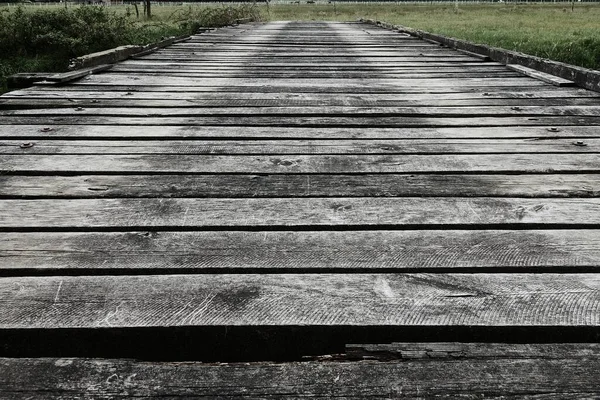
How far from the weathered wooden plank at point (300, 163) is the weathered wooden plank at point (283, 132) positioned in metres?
0.32

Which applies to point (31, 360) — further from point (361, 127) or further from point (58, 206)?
point (361, 127)

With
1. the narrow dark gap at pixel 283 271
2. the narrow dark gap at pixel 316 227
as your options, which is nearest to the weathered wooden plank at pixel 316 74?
the narrow dark gap at pixel 316 227

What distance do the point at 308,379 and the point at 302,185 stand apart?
3.45ft

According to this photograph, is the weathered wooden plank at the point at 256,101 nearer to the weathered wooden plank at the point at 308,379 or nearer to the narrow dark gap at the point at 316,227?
the narrow dark gap at the point at 316,227

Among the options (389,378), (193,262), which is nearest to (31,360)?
(193,262)

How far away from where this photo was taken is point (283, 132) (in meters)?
2.71

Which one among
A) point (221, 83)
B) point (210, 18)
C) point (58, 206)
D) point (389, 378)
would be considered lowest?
point (389, 378)

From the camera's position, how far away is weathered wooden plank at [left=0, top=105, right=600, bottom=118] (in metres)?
3.04

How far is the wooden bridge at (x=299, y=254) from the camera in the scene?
100cm

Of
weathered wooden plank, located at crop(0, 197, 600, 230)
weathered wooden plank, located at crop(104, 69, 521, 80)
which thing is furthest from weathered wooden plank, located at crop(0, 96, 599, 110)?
weathered wooden plank, located at crop(0, 197, 600, 230)

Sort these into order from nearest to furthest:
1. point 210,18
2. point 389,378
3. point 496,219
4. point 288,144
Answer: point 389,378 < point 496,219 < point 288,144 < point 210,18

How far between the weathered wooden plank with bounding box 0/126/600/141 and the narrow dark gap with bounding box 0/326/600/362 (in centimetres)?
159

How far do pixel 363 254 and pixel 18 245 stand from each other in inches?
36.6

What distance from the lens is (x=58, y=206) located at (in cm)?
175
